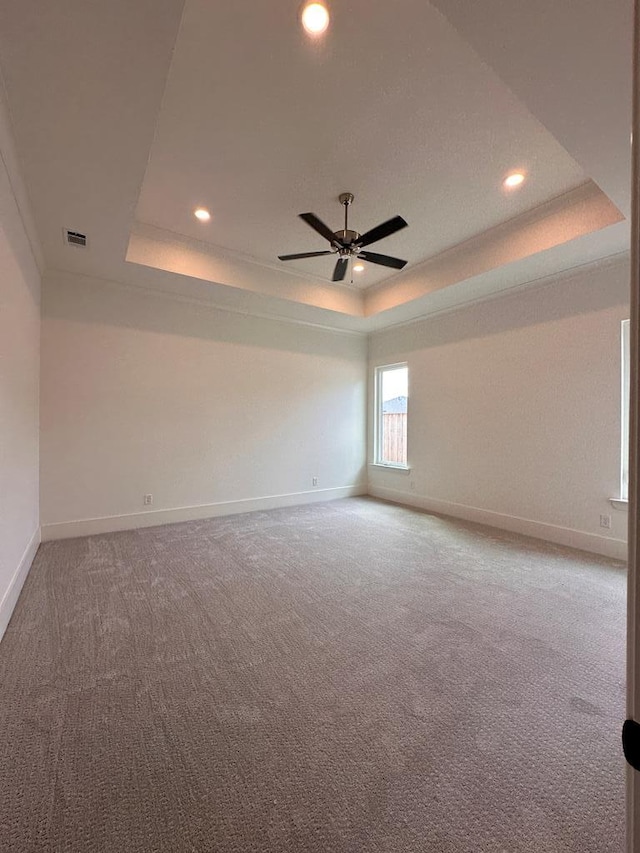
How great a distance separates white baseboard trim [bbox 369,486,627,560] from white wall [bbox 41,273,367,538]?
1362 millimetres

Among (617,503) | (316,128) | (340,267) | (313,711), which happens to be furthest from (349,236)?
(617,503)

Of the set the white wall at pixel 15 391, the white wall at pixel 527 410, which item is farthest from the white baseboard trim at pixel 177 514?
the white wall at pixel 527 410

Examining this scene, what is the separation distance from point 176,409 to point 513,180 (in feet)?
13.4

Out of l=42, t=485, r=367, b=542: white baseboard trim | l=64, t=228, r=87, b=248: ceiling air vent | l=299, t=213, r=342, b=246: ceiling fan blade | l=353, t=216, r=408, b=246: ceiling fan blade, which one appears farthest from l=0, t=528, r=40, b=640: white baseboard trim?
l=353, t=216, r=408, b=246: ceiling fan blade

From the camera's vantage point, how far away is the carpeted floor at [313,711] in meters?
1.20

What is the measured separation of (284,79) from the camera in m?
2.14

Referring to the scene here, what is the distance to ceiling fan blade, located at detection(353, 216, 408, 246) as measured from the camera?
2725mm

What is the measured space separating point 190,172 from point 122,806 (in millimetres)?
3647

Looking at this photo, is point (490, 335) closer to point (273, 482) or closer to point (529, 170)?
point (529, 170)

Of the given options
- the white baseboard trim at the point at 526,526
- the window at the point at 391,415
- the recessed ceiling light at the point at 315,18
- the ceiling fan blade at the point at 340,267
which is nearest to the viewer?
the recessed ceiling light at the point at 315,18

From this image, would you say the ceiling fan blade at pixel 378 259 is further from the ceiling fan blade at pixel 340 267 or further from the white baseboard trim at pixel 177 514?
the white baseboard trim at pixel 177 514

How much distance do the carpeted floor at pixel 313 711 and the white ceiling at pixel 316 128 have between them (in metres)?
2.87

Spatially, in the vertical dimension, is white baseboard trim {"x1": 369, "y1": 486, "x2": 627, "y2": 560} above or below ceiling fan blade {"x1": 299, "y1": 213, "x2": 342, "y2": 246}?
below

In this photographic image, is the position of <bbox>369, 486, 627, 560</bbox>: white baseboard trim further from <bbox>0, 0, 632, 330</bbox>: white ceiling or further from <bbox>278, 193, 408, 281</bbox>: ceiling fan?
<bbox>278, 193, 408, 281</bbox>: ceiling fan
